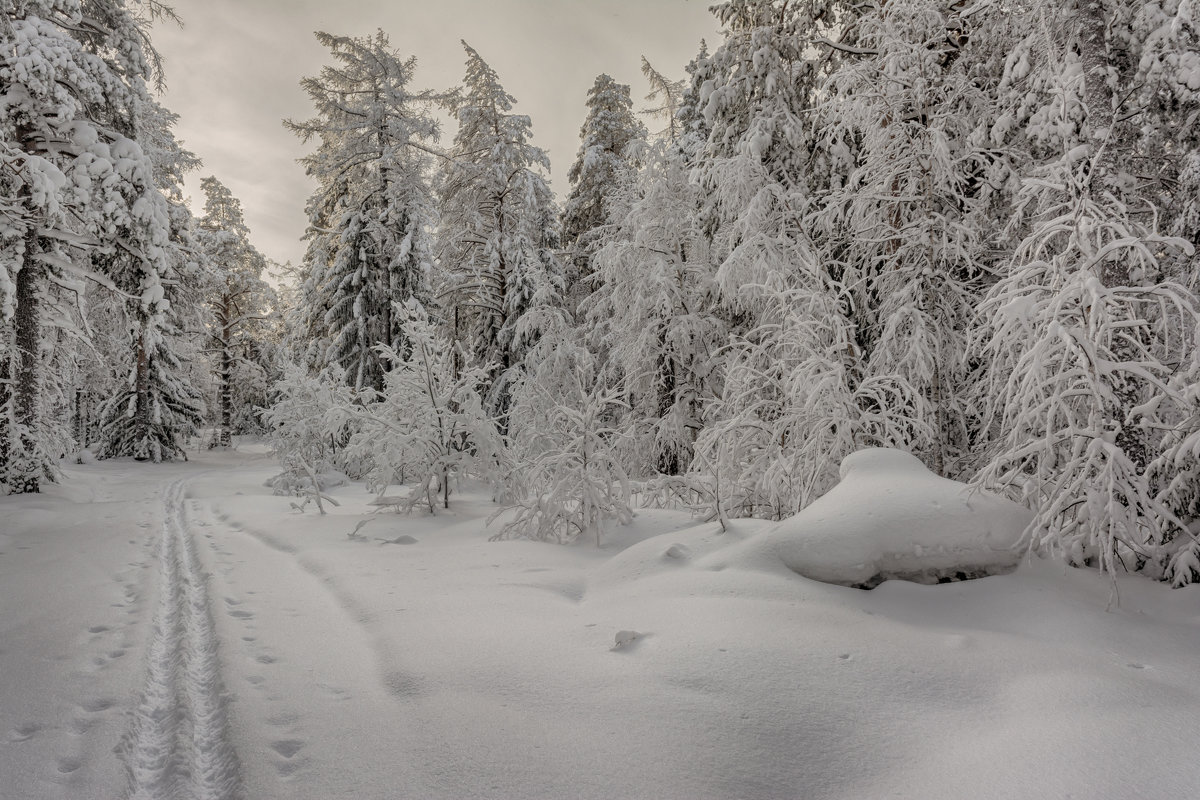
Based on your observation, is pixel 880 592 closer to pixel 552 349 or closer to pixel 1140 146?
pixel 1140 146

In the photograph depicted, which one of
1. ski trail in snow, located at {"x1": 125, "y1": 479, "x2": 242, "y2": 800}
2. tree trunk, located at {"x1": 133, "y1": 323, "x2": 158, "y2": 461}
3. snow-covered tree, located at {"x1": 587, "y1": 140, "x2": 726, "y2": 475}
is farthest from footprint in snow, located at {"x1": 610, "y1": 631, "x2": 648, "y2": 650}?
tree trunk, located at {"x1": 133, "y1": 323, "x2": 158, "y2": 461}

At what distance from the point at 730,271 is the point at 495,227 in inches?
402

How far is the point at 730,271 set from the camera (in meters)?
9.75

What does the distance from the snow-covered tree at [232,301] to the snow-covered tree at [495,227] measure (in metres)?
15.6

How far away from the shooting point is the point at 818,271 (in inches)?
265

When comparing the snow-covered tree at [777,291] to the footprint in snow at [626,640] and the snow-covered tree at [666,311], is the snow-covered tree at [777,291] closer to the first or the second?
the snow-covered tree at [666,311]

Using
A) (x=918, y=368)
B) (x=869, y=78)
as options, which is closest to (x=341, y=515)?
(x=918, y=368)

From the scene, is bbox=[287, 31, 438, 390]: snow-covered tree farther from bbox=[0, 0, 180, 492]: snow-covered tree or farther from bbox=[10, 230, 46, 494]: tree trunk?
bbox=[10, 230, 46, 494]: tree trunk

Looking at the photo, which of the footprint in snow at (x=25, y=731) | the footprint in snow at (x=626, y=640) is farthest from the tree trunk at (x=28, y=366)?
the footprint in snow at (x=626, y=640)

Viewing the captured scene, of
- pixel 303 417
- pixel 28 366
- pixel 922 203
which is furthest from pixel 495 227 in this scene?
pixel 922 203

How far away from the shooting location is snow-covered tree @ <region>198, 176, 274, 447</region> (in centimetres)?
2858

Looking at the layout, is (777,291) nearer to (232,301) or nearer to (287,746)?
(287,746)

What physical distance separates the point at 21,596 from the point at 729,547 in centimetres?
547

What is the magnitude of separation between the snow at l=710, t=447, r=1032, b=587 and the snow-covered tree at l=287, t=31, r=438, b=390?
15118 mm
